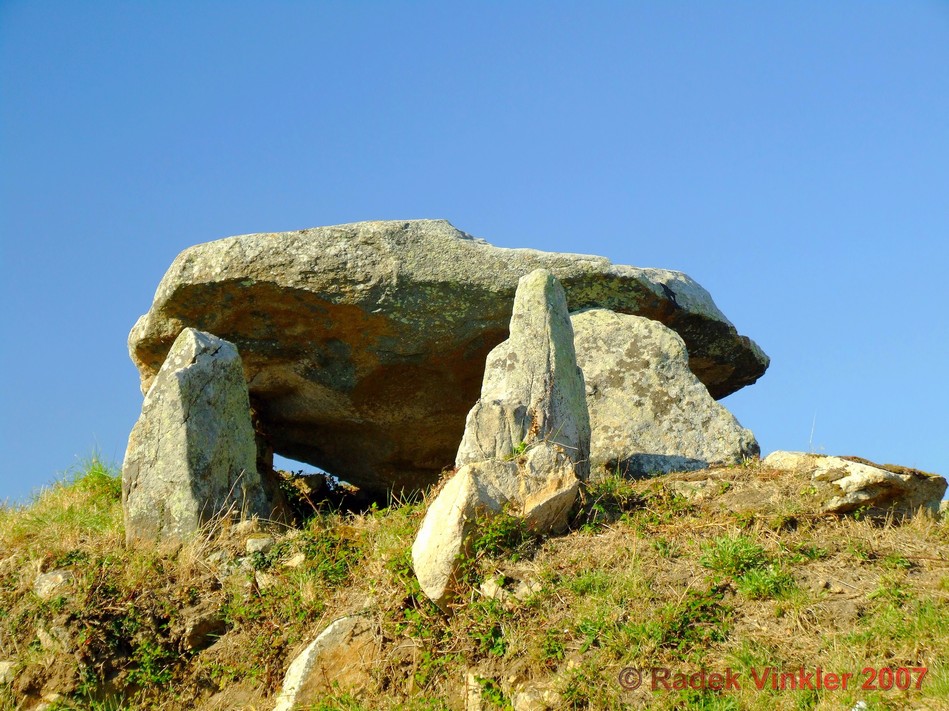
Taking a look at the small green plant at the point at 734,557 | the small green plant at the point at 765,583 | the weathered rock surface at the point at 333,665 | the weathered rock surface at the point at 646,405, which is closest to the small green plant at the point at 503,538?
the weathered rock surface at the point at 333,665

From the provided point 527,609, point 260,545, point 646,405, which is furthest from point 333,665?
point 646,405

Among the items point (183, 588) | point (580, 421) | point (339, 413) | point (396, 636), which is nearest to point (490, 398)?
point (580, 421)

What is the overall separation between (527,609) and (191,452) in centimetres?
441

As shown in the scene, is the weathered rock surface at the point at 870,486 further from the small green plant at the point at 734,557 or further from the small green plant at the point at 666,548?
the small green plant at the point at 666,548

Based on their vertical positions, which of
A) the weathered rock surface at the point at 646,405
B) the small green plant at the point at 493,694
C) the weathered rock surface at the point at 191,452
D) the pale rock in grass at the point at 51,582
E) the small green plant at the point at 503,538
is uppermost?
the weathered rock surface at the point at 646,405

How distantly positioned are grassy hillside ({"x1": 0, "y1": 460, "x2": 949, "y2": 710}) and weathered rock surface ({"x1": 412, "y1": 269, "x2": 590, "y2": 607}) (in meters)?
0.24

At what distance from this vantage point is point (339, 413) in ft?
48.4

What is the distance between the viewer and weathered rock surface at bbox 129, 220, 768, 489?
13.3 m

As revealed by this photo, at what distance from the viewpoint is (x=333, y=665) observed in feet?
30.5

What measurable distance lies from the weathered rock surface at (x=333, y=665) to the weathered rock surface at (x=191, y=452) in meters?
2.56

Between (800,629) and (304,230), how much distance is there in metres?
7.70

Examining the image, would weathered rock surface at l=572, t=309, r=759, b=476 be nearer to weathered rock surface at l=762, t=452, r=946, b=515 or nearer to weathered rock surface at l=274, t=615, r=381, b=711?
weathered rock surface at l=762, t=452, r=946, b=515

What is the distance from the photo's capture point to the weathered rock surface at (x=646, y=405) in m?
12.5

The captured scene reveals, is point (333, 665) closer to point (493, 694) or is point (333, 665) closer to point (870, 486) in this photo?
point (493, 694)
